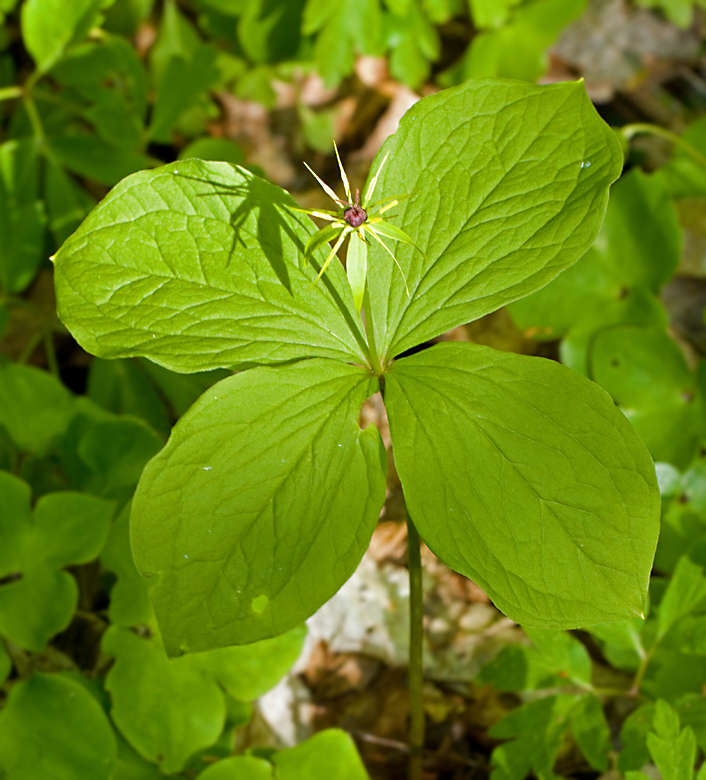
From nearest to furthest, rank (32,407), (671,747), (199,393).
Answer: (671,747) → (32,407) → (199,393)

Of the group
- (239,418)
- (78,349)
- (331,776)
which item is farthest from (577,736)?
(78,349)

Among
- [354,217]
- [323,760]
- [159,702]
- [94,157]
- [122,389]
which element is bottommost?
[323,760]

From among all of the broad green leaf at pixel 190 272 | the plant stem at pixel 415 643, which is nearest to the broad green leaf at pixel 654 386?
the plant stem at pixel 415 643

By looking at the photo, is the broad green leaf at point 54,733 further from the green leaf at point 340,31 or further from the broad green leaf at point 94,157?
the green leaf at point 340,31

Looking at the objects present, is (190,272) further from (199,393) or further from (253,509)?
(199,393)

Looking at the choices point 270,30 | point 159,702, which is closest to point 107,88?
point 270,30

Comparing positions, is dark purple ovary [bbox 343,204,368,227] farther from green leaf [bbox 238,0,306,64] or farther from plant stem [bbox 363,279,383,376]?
green leaf [bbox 238,0,306,64]
